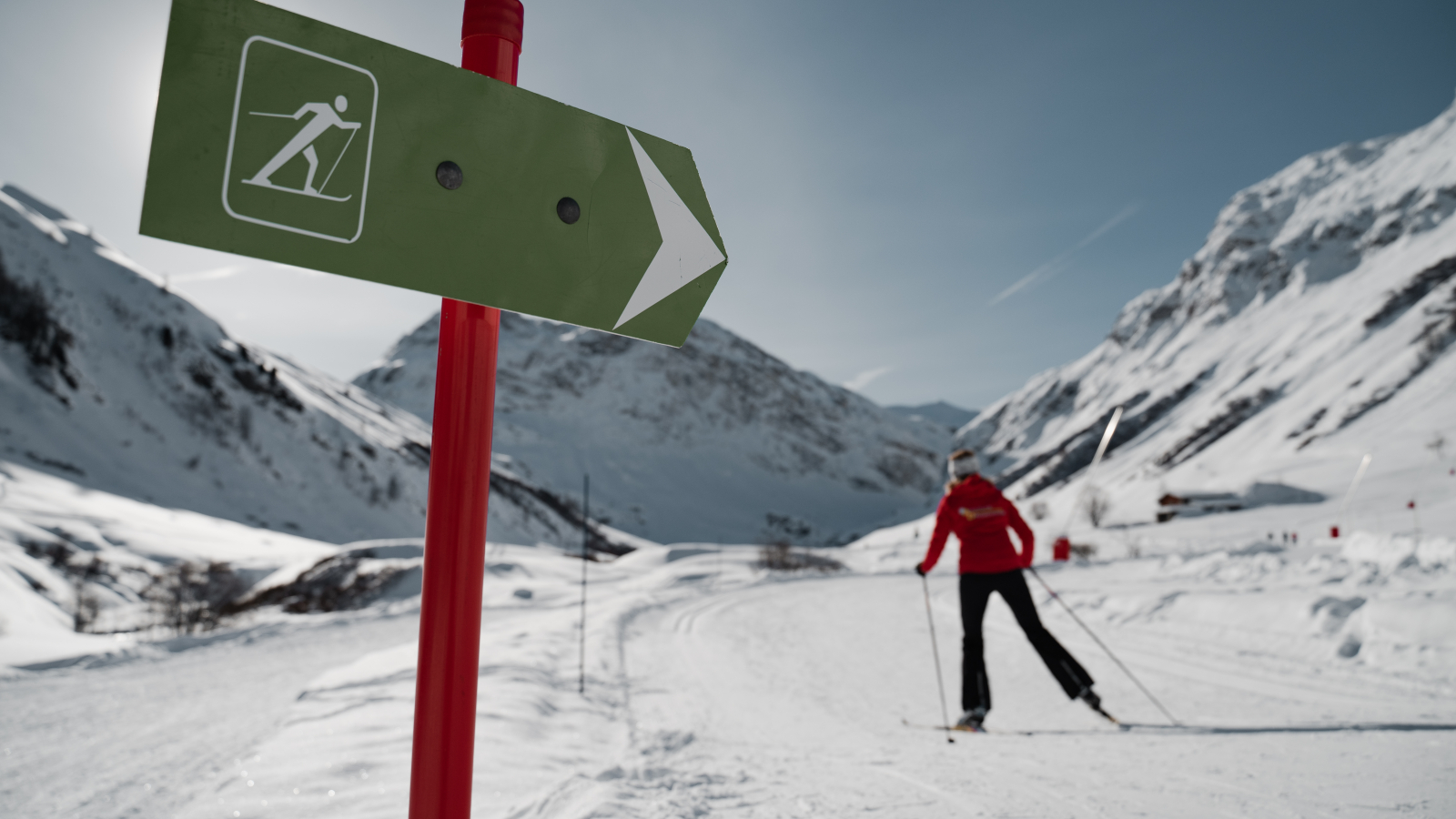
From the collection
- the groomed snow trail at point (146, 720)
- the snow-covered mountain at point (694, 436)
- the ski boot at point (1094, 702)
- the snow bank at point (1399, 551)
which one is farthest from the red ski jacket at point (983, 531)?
the snow-covered mountain at point (694, 436)

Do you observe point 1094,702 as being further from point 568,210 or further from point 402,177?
point 402,177

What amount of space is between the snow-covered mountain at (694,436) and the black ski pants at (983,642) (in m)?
76.7

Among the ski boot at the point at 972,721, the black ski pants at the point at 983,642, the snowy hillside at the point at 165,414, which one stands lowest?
the ski boot at the point at 972,721

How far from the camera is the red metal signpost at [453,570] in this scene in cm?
126

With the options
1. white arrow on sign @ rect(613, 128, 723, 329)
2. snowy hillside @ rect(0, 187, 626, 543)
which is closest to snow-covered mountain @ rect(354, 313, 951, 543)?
snowy hillside @ rect(0, 187, 626, 543)

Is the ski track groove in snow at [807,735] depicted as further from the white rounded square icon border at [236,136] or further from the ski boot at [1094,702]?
the white rounded square icon border at [236,136]

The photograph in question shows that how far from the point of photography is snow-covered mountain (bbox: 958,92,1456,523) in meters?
47.9

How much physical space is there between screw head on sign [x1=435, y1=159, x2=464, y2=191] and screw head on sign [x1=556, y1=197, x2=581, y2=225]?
20 centimetres

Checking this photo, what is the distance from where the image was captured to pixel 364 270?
1.22 meters

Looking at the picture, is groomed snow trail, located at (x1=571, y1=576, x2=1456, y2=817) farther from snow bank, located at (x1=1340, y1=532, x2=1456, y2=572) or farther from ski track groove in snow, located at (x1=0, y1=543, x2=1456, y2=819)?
snow bank, located at (x1=1340, y1=532, x2=1456, y2=572)

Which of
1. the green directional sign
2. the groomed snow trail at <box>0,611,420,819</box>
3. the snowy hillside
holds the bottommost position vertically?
the groomed snow trail at <box>0,611,420,819</box>

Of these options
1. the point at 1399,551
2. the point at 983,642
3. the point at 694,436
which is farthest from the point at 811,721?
the point at 694,436

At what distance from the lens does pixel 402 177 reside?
1.24m

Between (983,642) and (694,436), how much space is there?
110 meters
